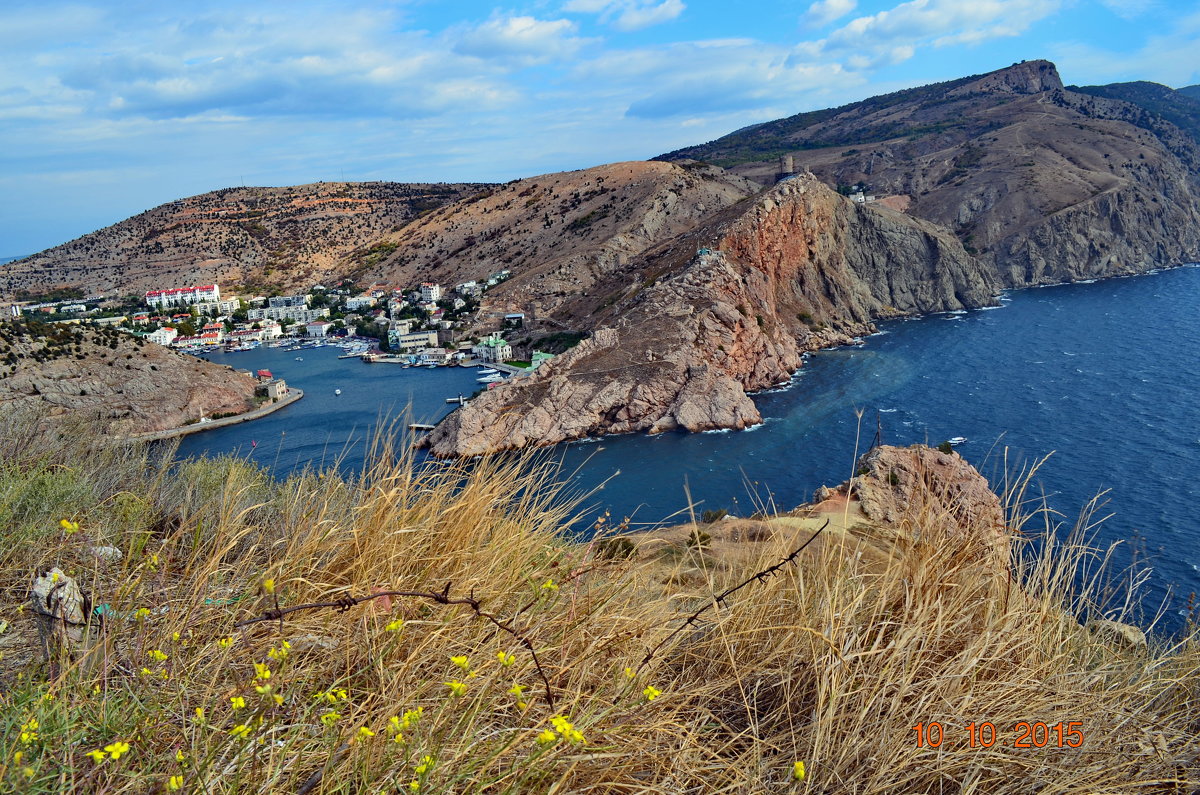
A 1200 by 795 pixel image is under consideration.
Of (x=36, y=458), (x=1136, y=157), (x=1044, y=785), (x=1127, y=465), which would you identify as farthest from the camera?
(x=1136, y=157)

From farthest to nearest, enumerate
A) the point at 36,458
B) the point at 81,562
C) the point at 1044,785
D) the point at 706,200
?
the point at 706,200 → the point at 36,458 → the point at 81,562 → the point at 1044,785

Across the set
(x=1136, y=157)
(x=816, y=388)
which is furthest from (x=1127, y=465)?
(x=1136, y=157)

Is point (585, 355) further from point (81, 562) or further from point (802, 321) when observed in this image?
point (81, 562)

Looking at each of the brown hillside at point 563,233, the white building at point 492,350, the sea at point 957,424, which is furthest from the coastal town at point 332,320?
the sea at point 957,424

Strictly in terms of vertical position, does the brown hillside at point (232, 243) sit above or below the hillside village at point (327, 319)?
above

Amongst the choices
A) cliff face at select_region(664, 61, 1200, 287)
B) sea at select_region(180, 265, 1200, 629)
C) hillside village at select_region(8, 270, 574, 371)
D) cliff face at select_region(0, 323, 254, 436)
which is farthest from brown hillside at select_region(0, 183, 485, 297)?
cliff face at select_region(664, 61, 1200, 287)

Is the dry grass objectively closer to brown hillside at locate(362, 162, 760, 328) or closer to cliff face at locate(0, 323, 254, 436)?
cliff face at locate(0, 323, 254, 436)

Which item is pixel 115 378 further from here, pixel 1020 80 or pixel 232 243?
pixel 1020 80

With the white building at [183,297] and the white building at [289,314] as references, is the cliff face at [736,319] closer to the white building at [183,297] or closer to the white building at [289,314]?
the white building at [289,314]
